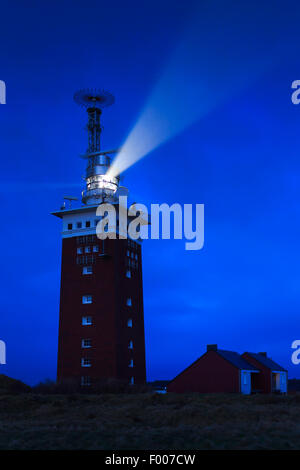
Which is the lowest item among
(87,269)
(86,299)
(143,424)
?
(143,424)

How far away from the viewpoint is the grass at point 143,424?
20.4 metres

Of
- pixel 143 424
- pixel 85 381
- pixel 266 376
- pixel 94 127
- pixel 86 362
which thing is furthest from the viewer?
pixel 94 127

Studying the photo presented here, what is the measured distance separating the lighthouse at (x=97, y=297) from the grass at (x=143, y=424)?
10104mm

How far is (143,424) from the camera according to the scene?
26719mm

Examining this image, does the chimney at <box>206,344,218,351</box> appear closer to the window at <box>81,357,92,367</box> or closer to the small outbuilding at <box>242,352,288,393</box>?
the small outbuilding at <box>242,352,288,393</box>

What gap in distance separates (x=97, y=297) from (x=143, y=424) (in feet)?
84.7

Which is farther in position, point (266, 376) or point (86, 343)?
point (266, 376)

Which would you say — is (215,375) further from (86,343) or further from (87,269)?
(87,269)

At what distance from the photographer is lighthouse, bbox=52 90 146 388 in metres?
50.3

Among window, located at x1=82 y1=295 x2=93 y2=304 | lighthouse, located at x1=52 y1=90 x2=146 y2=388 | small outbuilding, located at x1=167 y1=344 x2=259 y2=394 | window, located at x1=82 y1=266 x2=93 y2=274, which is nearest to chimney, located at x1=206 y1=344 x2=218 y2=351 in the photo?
small outbuilding, located at x1=167 y1=344 x2=259 y2=394

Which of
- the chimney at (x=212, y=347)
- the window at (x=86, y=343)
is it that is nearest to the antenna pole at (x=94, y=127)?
the window at (x=86, y=343)

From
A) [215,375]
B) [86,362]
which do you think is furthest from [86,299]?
[215,375]

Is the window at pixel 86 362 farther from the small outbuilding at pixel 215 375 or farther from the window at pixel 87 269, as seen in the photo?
the small outbuilding at pixel 215 375

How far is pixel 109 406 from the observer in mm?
35625
